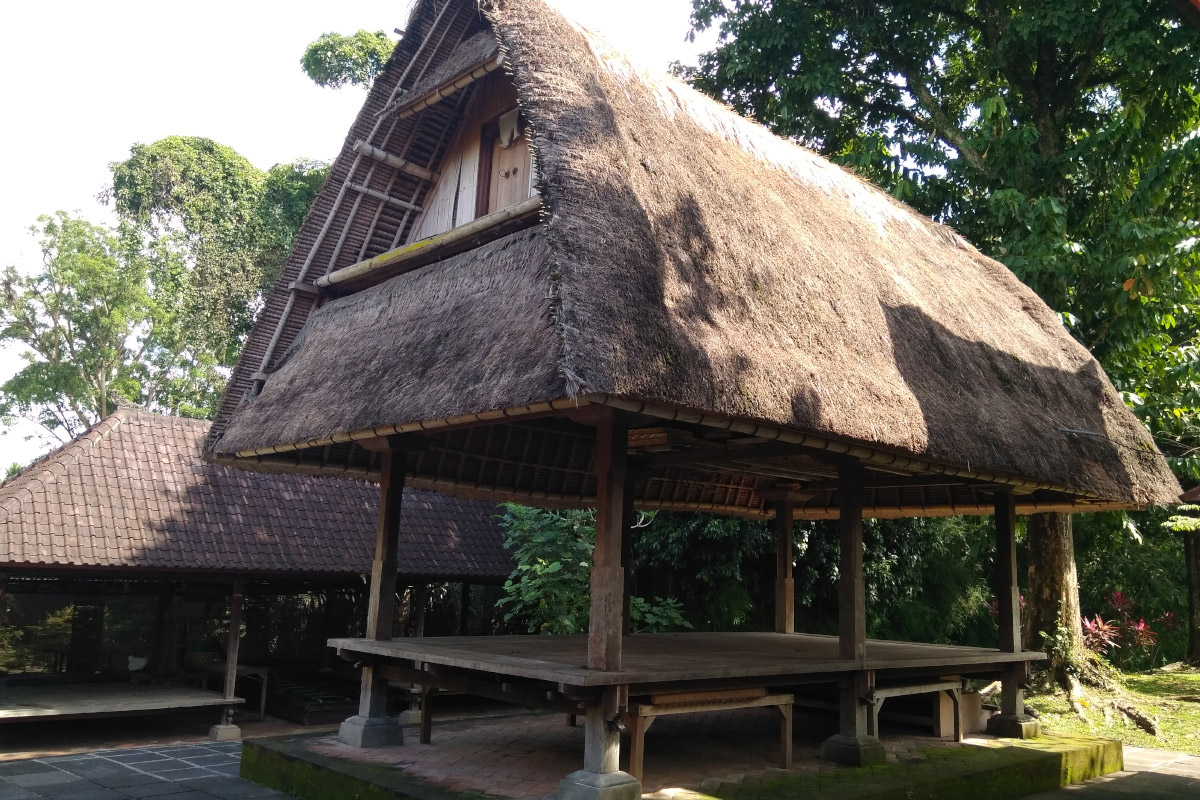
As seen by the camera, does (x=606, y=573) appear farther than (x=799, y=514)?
No

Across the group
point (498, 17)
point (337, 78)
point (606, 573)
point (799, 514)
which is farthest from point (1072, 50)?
point (337, 78)

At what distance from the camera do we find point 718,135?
6773mm

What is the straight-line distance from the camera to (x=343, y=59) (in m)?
25.0

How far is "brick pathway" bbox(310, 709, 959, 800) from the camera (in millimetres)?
5047

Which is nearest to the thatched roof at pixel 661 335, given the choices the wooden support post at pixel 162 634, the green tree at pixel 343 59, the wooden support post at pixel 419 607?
the wooden support post at pixel 419 607

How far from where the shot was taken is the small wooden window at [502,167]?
627cm

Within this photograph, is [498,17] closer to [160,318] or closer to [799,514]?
[799,514]

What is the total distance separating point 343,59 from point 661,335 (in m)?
23.9

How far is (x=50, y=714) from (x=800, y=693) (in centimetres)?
719

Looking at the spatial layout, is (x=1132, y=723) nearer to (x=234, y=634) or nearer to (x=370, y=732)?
(x=370, y=732)

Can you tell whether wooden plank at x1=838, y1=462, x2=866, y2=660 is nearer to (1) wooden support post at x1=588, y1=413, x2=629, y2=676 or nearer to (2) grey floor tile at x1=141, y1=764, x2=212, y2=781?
(1) wooden support post at x1=588, y1=413, x2=629, y2=676

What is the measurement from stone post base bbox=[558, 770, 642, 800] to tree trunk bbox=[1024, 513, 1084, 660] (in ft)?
23.2

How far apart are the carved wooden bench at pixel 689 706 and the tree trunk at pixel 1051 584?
552cm

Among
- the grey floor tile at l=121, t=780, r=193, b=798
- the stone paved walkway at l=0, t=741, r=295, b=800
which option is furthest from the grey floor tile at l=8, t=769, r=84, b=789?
the grey floor tile at l=121, t=780, r=193, b=798
